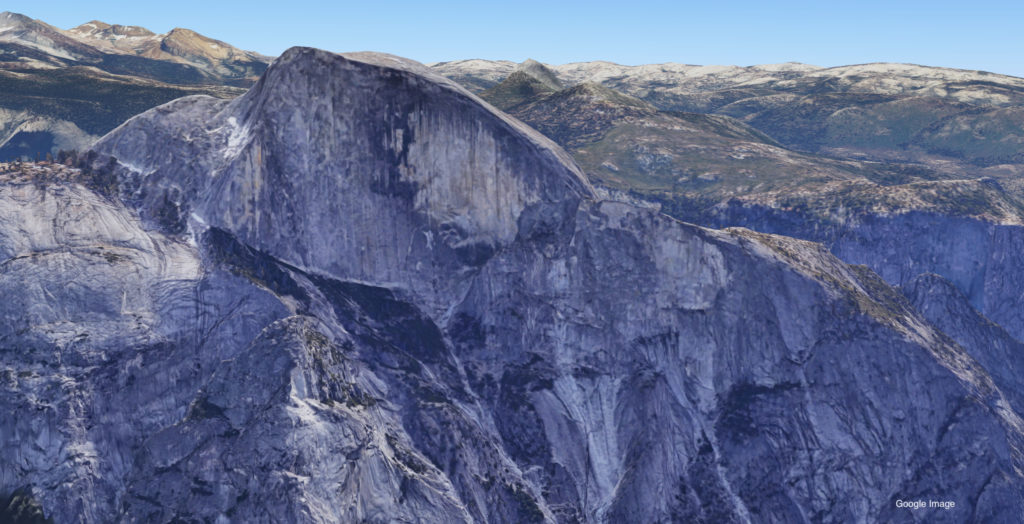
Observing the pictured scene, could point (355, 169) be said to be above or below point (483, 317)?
Result: above

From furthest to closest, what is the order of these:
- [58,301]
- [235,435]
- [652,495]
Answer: [652,495], [58,301], [235,435]

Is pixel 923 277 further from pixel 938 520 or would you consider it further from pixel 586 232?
pixel 586 232

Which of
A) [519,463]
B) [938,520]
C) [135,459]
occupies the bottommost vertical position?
[938,520]

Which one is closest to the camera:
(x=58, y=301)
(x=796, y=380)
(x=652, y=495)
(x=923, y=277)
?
(x=58, y=301)

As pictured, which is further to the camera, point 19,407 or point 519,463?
point 519,463

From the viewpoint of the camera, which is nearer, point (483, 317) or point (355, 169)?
point (355, 169)

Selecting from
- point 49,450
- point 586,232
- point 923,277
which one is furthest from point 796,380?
point 49,450

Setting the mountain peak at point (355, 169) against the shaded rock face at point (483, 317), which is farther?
the mountain peak at point (355, 169)

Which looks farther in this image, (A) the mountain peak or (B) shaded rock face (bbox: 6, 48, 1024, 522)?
(A) the mountain peak
